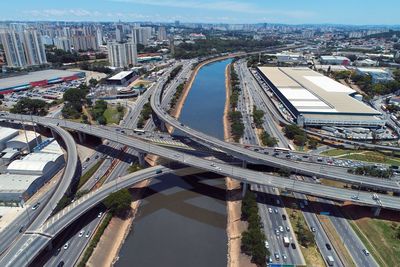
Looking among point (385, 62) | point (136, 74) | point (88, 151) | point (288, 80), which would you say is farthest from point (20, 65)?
point (385, 62)

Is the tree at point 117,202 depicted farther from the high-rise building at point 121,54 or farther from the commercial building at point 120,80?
the high-rise building at point 121,54

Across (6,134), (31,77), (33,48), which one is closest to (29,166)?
(6,134)

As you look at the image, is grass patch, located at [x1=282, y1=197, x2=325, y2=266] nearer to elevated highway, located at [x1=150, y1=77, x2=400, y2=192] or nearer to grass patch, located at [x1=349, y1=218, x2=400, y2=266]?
grass patch, located at [x1=349, y1=218, x2=400, y2=266]

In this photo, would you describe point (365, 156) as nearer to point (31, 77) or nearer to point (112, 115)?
point (112, 115)

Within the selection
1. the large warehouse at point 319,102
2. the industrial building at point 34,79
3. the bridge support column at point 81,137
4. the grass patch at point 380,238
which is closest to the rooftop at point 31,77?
the industrial building at point 34,79

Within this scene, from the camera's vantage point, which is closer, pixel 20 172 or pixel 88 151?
pixel 20 172

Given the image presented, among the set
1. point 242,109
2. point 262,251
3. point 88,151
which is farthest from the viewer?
point 242,109

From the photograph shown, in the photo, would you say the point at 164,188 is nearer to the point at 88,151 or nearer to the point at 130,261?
the point at 130,261

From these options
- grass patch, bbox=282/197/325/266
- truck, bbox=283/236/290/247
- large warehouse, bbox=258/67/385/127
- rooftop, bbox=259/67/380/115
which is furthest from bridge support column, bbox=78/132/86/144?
rooftop, bbox=259/67/380/115
